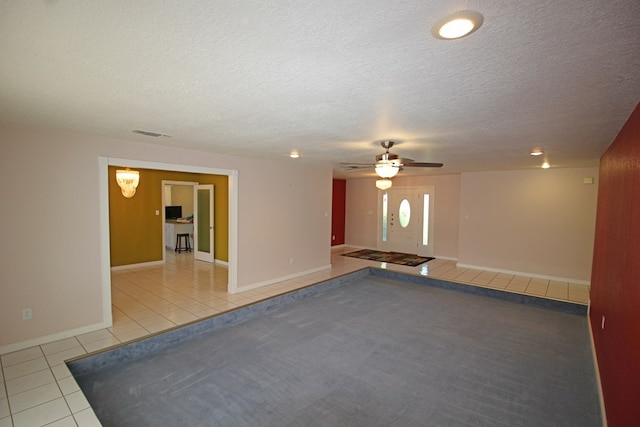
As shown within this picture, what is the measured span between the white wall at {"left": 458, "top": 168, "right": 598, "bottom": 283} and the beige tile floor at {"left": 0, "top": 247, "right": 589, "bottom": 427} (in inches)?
→ 15.9

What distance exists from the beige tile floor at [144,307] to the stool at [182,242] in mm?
570

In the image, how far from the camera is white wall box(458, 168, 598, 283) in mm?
5918

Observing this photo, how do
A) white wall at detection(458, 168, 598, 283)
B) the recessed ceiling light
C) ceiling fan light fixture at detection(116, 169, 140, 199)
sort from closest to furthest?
the recessed ceiling light → ceiling fan light fixture at detection(116, 169, 140, 199) → white wall at detection(458, 168, 598, 283)

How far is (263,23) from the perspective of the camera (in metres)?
1.25

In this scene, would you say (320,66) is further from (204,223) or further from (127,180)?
(204,223)

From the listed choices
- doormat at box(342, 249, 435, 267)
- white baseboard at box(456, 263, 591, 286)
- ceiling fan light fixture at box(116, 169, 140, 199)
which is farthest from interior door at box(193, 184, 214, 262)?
white baseboard at box(456, 263, 591, 286)

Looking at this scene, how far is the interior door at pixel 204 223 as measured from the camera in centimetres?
751

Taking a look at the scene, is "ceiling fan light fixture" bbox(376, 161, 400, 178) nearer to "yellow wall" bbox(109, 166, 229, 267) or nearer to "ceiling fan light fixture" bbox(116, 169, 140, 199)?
"yellow wall" bbox(109, 166, 229, 267)

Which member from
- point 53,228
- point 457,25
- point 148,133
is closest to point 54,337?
point 53,228

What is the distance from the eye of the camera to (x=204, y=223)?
7.83 m

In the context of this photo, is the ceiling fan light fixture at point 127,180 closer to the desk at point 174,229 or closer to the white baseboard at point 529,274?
the desk at point 174,229

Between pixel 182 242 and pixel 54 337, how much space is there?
6194 millimetres

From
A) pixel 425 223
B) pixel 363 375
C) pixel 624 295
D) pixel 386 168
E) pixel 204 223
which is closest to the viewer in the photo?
pixel 624 295

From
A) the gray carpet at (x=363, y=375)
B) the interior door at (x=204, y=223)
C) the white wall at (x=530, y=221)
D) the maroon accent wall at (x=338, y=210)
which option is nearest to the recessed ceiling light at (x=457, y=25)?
the gray carpet at (x=363, y=375)
